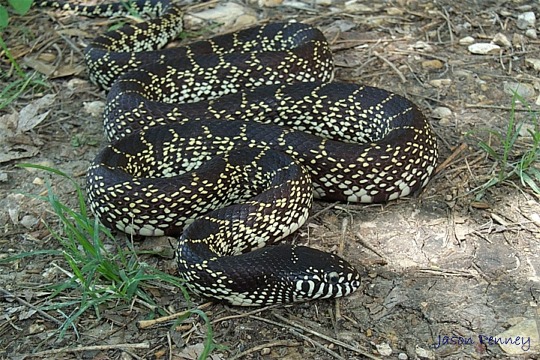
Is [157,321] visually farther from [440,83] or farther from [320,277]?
[440,83]

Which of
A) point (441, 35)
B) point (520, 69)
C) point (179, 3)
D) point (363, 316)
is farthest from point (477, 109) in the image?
point (179, 3)

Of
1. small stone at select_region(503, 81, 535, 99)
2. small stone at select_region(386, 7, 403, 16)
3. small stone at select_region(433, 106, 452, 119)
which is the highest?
small stone at select_region(386, 7, 403, 16)

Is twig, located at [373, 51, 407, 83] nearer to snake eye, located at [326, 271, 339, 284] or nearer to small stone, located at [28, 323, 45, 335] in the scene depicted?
snake eye, located at [326, 271, 339, 284]

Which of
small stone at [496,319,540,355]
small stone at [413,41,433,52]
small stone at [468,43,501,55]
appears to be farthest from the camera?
small stone at [413,41,433,52]

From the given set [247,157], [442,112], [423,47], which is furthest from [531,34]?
[247,157]

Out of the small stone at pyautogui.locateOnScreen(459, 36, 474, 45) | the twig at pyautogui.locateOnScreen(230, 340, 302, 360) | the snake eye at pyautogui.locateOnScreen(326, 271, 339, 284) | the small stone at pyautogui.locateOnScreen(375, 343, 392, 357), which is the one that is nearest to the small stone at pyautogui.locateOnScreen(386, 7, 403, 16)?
the small stone at pyautogui.locateOnScreen(459, 36, 474, 45)

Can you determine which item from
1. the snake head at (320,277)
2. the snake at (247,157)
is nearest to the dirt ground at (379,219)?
the snake head at (320,277)

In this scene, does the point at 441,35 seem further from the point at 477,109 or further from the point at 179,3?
the point at 179,3
